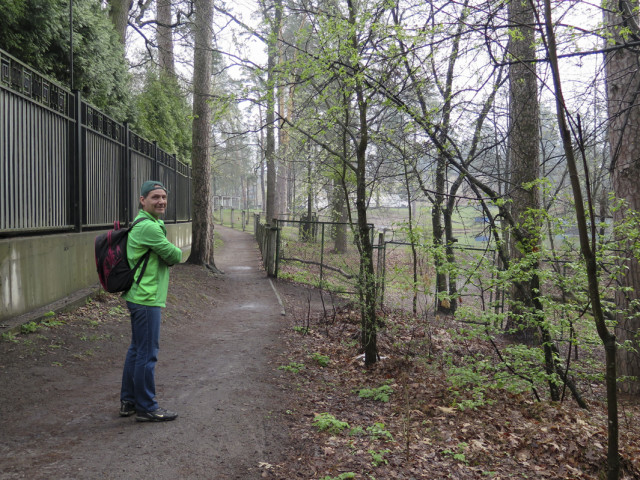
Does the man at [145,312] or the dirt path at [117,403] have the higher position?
the man at [145,312]

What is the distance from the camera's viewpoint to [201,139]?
13.0m

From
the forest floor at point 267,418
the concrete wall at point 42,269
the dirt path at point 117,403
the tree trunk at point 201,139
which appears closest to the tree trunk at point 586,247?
the forest floor at point 267,418

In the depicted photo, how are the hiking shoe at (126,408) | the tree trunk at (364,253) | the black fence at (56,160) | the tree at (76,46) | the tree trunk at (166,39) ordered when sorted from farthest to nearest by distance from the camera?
1. the tree trunk at (166,39)
2. the tree at (76,46)
3. the tree trunk at (364,253)
4. the black fence at (56,160)
5. the hiking shoe at (126,408)

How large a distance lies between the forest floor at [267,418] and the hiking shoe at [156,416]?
0.06 m

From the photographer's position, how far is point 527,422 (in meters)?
4.58

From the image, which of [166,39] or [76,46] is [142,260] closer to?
[76,46]

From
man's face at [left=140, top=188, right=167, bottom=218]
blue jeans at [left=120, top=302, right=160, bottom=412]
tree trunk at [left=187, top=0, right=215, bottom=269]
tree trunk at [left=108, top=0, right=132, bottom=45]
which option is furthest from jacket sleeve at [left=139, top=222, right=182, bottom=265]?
tree trunk at [left=108, top=0, right=132, bottom=45]

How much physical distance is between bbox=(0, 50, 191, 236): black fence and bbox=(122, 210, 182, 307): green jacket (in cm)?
244

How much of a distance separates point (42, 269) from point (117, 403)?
8.51 feet

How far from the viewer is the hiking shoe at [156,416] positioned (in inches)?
149

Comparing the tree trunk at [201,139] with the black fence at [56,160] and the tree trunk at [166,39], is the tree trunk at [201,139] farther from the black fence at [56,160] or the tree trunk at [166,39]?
the tree trunk at [166,39]

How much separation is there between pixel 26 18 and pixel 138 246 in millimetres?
5945

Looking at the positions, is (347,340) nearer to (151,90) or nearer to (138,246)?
(138,246)

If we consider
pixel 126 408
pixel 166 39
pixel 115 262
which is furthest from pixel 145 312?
pixel 166 39
